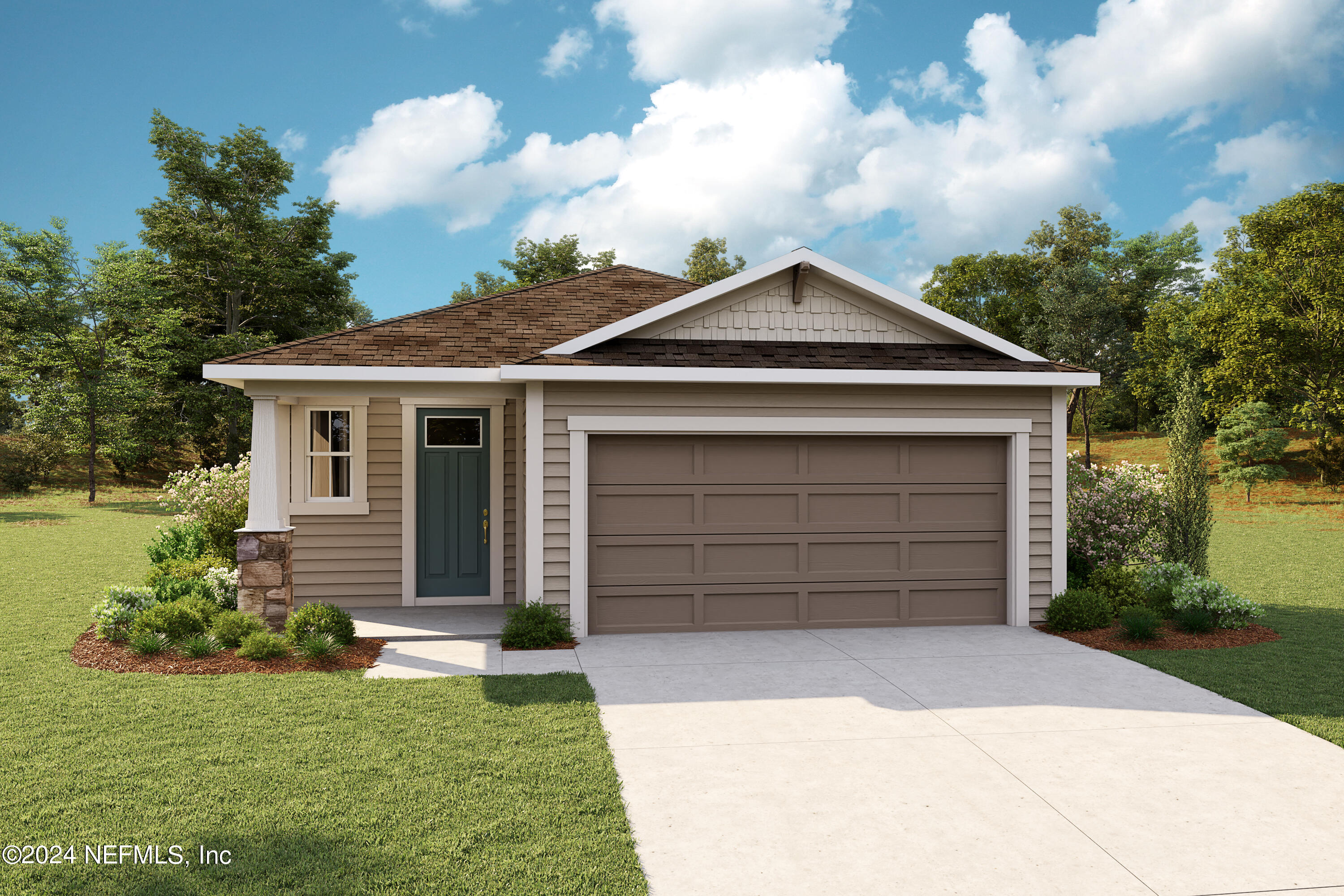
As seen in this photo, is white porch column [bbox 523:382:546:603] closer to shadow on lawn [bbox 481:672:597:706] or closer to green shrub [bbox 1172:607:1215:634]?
shadow on lawn [bbox 481:672:597:706]

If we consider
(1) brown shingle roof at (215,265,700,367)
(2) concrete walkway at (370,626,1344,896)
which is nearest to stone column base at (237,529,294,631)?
(2) concrete walkway at (370,626,1344,896)

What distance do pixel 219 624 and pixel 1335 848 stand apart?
8.15 meters

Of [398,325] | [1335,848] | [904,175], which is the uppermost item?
[904,175]

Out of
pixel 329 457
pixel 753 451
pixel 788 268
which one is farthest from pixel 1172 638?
pixel 329 457

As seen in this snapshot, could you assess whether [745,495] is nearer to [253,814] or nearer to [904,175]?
[253,814]

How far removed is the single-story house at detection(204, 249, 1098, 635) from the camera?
325 inches

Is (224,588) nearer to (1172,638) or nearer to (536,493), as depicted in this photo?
(536,493)

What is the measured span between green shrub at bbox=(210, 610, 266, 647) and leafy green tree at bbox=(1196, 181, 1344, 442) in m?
34.0

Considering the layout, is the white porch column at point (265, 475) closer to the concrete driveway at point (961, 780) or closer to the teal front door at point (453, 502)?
the teal front door at point (453, 502)

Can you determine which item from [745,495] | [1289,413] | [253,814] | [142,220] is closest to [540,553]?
[745,495]

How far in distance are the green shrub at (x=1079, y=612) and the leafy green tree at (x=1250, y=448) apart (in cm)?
2552

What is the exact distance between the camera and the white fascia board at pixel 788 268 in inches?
334

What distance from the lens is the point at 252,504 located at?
794cm

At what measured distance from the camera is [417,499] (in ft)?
33.4
